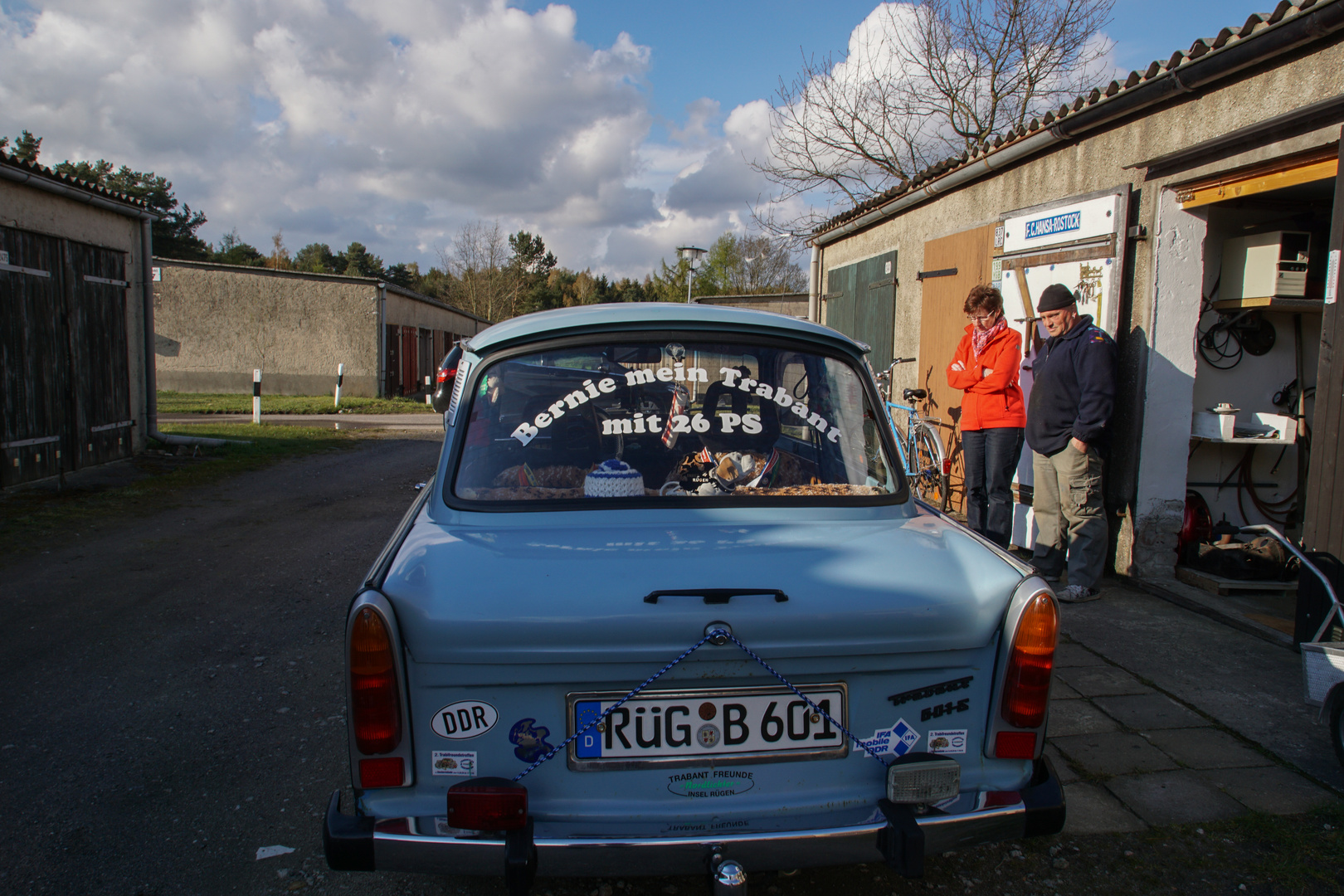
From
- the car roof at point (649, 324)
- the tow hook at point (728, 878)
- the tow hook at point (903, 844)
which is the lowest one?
the tow hook at point (728, 878)

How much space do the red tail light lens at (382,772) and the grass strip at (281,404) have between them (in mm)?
19298

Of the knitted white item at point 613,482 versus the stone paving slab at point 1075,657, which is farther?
the stone paving slab at point 1075,657

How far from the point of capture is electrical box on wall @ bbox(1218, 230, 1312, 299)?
5527 mm

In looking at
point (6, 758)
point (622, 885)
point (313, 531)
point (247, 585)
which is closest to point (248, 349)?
point (313, 531)

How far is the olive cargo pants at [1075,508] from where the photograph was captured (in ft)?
16.8

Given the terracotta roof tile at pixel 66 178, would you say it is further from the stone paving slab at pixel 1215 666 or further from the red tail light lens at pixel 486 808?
the stone paving slab at pixel 1215 666

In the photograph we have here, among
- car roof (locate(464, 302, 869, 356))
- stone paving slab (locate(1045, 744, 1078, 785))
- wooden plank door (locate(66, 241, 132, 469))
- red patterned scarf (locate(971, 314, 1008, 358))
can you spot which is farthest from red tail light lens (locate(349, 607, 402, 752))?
wooden plank door (locate(66, 241, 132, 469))

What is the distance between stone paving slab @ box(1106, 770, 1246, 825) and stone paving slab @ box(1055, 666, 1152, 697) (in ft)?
2.39

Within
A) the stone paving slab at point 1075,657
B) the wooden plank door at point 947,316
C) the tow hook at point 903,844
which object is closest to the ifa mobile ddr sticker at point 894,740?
the tow hook at point 903,844

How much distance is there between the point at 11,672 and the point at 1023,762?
4.69 m

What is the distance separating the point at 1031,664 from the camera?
2.00 metres

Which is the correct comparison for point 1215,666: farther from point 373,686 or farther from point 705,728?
point 373,686

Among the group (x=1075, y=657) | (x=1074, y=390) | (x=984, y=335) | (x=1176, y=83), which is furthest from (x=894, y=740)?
(x=1176, y=83)

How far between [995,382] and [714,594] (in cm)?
438
